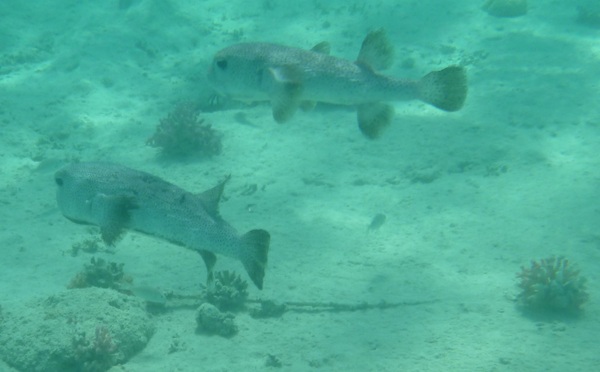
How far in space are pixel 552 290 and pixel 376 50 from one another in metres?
3.77

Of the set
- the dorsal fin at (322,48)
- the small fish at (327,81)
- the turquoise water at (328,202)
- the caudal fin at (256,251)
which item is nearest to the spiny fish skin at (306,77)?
the small fish at (327,81)

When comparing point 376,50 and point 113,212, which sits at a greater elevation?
point 376,50

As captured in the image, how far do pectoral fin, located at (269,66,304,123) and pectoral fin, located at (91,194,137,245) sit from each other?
5.62 ft

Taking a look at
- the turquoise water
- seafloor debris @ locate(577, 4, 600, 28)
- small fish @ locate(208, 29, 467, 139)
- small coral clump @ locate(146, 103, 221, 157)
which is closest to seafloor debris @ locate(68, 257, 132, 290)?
the turquoise water

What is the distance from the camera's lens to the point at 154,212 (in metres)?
4.80

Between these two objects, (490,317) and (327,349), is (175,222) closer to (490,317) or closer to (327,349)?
(327,349)

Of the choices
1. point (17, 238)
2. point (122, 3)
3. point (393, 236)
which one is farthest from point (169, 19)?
point (393, 236)

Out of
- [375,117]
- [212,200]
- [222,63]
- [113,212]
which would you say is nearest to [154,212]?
[113,212]

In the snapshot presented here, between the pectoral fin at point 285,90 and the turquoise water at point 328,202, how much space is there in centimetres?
192

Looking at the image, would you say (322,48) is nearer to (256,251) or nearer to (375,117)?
(375,117)

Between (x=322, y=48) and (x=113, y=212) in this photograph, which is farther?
(x=322, y=48)

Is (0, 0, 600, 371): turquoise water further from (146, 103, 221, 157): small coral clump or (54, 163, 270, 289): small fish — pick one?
(54, 163, 270, 289): small fish

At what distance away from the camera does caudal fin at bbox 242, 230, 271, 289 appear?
15.2 feet

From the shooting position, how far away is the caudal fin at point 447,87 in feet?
16.6
